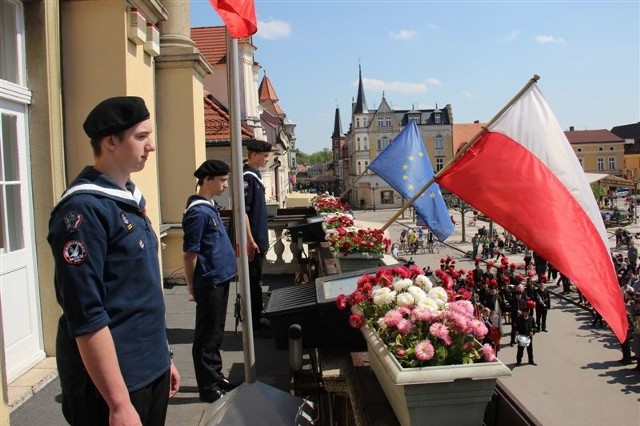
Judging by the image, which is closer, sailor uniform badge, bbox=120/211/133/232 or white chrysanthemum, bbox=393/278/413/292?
sailor uniform badge, bbox=120/211/133/232

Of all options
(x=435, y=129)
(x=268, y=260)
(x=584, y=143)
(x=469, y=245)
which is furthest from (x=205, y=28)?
(x=584, y=143)

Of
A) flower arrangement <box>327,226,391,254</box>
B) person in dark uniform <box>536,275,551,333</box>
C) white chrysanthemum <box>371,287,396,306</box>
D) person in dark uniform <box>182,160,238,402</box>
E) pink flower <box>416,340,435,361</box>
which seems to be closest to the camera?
pink flower <box>416,340,435,361</box>

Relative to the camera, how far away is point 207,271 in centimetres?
457

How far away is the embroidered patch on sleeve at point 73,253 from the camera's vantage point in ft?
6.90

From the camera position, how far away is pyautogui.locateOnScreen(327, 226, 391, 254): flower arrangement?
5.97 m

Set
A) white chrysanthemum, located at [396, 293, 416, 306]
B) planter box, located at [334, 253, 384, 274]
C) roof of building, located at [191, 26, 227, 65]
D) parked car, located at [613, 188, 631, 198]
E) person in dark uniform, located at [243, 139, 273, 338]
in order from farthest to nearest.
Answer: parked car, located at [613, 188, 631, 198] → roof of building, located at [191, 26, 227, 65] → person in dark uniform, located at [243, 139, 273, 338] → planter box, located at [334, 253, 384, 274] → white chrysanthemum, located at [396, 293, 416, 306]

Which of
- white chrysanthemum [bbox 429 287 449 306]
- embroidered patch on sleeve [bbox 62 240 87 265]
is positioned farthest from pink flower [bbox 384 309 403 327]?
embroidered patch on sleeve [bbox 62 240 87 265]

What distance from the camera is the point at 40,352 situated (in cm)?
523

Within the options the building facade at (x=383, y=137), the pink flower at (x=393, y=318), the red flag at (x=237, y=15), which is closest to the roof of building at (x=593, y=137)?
the building facade at (x=383, y=137)

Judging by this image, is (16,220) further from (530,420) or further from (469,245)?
(469,245)

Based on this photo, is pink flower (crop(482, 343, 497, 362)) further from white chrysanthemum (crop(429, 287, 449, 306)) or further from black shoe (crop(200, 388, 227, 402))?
black shoe (crop(200, 388, 227, 402))

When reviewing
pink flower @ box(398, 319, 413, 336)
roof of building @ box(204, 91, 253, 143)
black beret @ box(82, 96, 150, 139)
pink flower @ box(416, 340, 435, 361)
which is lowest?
pink flower @ box(416, 340, 435, 361)

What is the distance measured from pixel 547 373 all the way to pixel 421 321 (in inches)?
561

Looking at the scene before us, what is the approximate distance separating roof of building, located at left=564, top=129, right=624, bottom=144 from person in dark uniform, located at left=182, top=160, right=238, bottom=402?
363 feet
